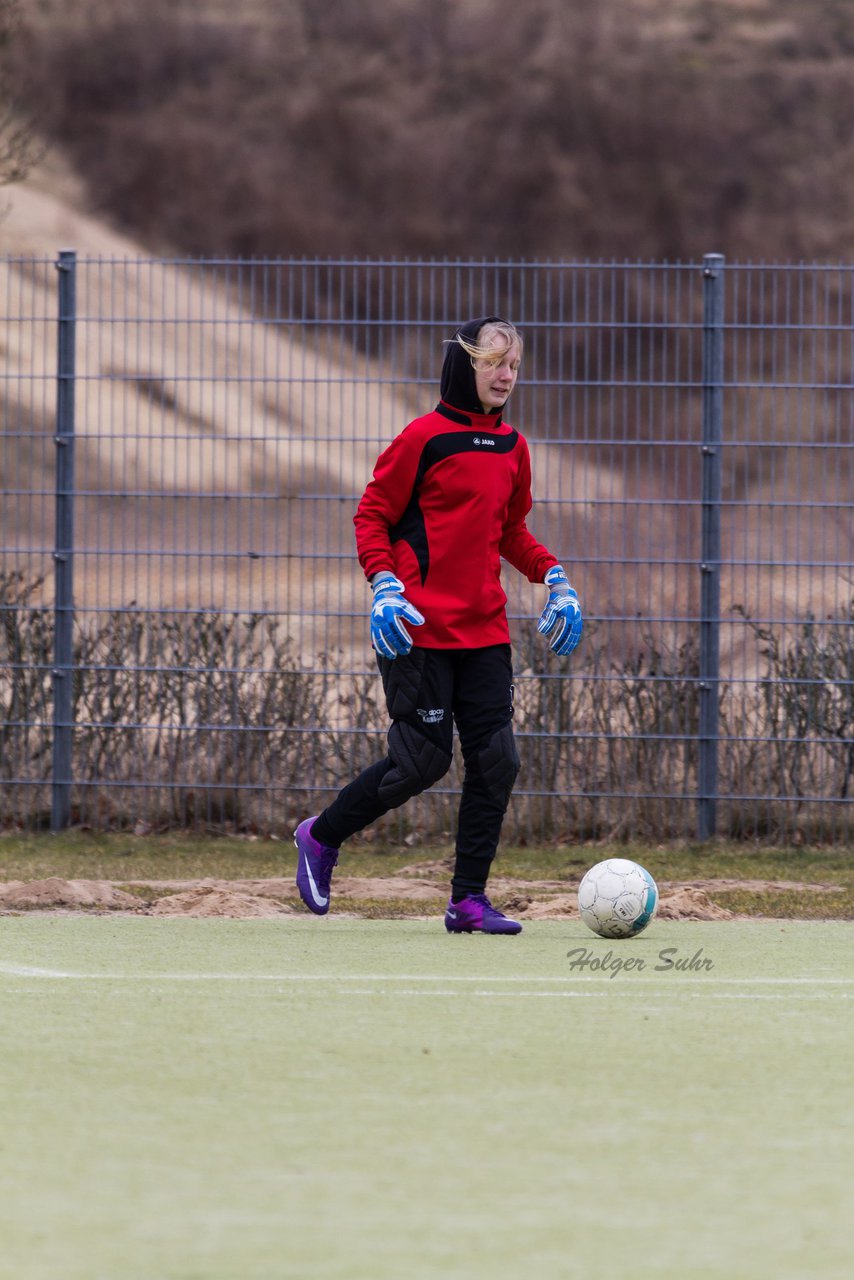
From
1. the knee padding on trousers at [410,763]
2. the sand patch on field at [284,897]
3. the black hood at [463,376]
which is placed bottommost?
the sand patch on field at [284,897]

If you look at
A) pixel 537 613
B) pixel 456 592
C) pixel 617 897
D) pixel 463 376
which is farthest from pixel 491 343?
pixel 537 613

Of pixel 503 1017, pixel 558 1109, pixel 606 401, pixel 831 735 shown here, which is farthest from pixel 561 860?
pixel 558 1109

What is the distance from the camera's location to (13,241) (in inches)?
1735

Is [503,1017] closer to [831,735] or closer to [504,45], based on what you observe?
[831,735]

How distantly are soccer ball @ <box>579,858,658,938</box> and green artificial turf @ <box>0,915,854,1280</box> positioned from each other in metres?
0.11

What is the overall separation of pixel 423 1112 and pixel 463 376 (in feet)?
10.7

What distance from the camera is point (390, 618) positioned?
7.08 meters

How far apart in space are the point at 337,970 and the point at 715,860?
392 centimetres

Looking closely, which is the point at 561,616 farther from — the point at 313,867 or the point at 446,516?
the point at 313,867

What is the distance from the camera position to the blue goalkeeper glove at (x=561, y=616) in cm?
746

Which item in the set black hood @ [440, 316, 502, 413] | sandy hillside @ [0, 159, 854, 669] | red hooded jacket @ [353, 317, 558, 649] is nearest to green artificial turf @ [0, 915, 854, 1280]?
red hooded jacket @ [353, 317, 558, 649]

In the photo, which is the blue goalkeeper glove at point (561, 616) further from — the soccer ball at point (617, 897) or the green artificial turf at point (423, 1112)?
the green artificial turf at point (423, 1112)

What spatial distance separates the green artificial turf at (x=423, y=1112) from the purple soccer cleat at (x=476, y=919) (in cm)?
29

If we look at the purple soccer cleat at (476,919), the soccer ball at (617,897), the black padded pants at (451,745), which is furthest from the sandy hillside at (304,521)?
the soccer ball at (617,897)
